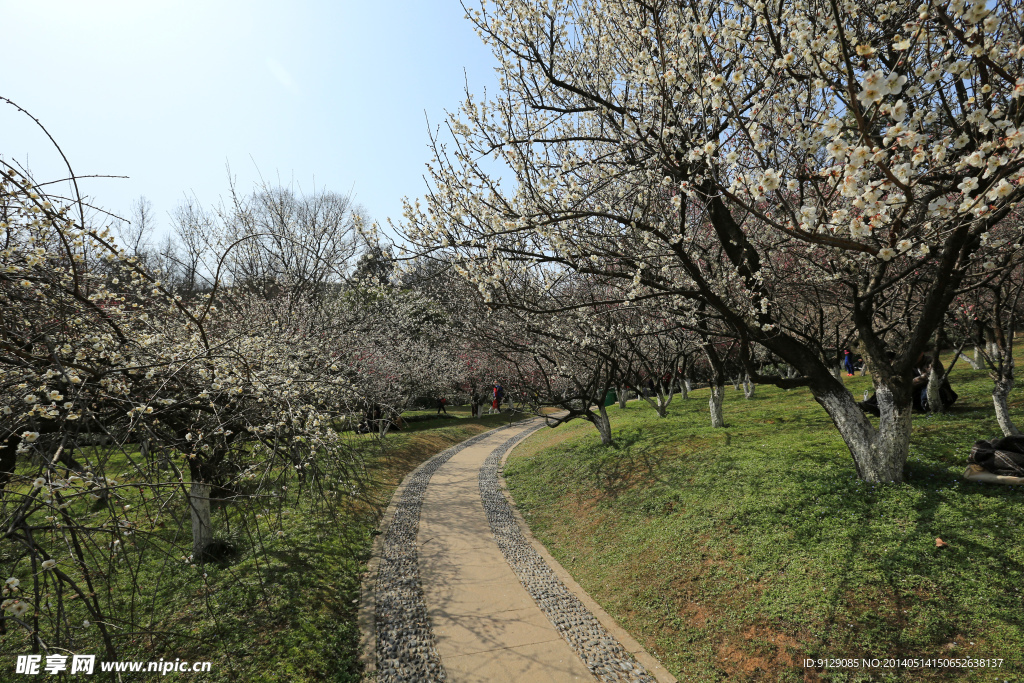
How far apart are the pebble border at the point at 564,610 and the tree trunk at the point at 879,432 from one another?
4.20m

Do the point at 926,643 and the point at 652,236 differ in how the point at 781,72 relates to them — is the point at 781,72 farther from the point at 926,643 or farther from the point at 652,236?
the point at 926,643

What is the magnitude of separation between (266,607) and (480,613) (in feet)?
8.63

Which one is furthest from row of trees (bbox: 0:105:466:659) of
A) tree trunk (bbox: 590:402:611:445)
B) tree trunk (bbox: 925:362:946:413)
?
tree trunk (bbox: 925:362:946:413)

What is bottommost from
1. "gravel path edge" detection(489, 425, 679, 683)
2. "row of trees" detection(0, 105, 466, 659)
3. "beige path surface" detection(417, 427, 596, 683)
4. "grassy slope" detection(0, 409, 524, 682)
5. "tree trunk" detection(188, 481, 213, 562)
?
"gravel path edge" detection(489, 425, 679, 683)

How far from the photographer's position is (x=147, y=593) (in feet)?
21.5

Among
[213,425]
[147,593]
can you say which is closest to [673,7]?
[213,425]

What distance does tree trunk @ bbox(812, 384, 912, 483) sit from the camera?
241 inches

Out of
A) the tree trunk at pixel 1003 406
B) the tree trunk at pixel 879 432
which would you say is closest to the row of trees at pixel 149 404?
the tree trunk at pixel 879 432

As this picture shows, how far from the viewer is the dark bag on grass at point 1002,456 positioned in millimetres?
5500

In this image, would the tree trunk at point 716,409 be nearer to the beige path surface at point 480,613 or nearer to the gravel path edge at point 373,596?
the beige path surface at point 480,613

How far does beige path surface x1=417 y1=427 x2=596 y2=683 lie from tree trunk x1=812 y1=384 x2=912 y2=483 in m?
4.70

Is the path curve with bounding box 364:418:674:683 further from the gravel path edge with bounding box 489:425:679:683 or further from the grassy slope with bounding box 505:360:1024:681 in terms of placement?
the grassy slope with bounding box 505:360:1024:681

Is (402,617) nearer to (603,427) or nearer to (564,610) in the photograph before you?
(564,610)

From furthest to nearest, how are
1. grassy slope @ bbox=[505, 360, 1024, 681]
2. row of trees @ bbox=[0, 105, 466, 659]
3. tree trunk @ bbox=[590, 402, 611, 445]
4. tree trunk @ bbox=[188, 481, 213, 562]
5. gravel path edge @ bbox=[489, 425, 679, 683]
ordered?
tree trunk @ bbox=[590, 402, 611, 445] < tree trunk @ bbox=[188, 481, 213, 562] < gravel path edge @ bbox=[489, 425, 679, 683] < grassy slope @ bbox=[505, 360, 1024, 681] < row of trees @ bbox=[0, 105, 466, 659]
